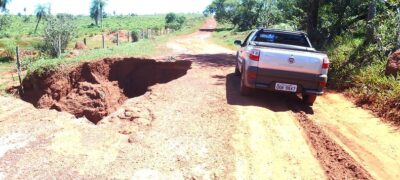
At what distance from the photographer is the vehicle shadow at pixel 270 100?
908cm

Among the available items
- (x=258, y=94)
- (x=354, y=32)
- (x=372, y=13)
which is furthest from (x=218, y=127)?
(x=354, y=32)

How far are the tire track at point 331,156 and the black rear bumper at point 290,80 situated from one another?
A: 0.80 meters

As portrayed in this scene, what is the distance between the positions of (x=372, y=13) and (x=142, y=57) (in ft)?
27.4

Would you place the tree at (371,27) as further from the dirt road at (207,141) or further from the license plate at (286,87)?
the license plate at (286,87)

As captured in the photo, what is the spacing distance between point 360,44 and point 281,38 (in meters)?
4.45

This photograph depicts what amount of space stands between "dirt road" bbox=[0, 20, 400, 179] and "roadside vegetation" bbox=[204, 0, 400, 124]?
659 millimetres

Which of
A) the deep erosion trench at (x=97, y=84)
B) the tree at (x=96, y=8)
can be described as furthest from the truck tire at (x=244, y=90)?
the tree at (x=96, y=8)

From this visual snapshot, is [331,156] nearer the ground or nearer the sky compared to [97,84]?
nearer the sky

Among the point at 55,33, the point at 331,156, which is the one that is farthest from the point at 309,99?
the point at 55,33

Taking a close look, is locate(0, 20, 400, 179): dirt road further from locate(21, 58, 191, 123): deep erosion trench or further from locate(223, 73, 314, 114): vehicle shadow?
locate(21, 58, 191, 123): deep erosion trench

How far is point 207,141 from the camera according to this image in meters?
6.82

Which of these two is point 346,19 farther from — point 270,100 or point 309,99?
point 270,100

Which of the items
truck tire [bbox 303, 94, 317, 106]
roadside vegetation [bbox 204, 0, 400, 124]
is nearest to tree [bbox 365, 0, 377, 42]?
roadside vegetation [bbox 204, 0, 400, 124]

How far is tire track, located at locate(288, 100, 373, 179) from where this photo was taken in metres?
5.77
